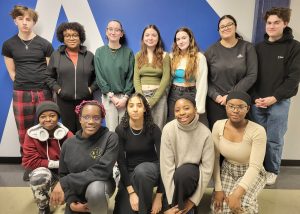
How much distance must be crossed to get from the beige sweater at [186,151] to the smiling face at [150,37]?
989mm

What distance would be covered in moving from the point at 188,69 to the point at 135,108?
78cm

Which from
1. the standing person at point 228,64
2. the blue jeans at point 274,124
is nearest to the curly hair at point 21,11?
the standing person at point 228,64

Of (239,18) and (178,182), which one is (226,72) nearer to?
(239,18)

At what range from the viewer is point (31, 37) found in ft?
10.5

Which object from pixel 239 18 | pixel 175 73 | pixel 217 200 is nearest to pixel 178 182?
pixel 217 200

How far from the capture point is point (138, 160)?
2467mm

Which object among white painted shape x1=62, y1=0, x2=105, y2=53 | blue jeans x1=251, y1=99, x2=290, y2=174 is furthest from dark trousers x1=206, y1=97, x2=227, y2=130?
white painted shape x1=62, y1=0, x2=105, y2=53

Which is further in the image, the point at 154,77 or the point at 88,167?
the point at 154,77

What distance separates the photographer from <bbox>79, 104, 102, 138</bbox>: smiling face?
89.4 inches

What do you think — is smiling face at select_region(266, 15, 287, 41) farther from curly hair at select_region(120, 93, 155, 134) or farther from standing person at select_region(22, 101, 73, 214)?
standing person at select_region(22, 101, 73, 214)

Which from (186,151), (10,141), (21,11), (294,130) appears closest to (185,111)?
(186,151)

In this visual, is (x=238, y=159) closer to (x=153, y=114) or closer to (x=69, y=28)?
(x=153, y=114)

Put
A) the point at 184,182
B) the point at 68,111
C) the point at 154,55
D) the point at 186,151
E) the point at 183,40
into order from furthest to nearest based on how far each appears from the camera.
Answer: the point at 68,111 → the point at 154,55 → the point at 183,40 → the point at 186,151 → the point at 184,182

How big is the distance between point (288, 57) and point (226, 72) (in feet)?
1.84
